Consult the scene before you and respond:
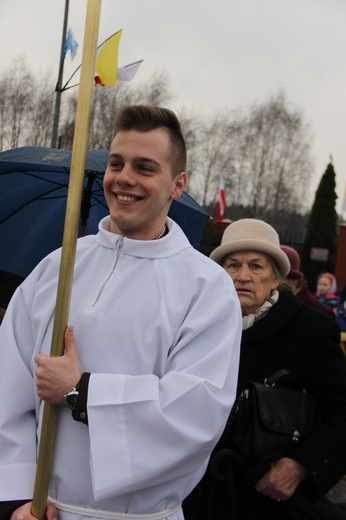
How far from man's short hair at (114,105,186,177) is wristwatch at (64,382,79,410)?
0.76 meters

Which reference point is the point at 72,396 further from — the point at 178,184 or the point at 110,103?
the point at 110,103

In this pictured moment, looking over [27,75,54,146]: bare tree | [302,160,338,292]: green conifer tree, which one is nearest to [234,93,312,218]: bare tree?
[302,160,338,292]: green conifer tree

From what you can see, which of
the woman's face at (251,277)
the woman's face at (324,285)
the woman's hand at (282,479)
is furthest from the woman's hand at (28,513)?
the woman's face at (324,285)

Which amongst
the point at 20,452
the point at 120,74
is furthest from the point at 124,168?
the point at 120,74

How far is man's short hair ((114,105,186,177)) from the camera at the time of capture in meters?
2.02

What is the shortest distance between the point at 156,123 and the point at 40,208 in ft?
8.49

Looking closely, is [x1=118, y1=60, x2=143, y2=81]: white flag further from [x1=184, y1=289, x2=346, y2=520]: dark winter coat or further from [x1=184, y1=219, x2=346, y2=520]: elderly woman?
[x1=184, y1=289, x2=346, y2=520]: dark winter coat

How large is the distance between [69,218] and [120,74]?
3919mm

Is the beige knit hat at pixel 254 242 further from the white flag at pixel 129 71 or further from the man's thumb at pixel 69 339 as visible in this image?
the white flag at pixel 129 71

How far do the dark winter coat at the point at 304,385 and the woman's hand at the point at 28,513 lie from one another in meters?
0.79

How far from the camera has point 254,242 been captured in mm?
2812

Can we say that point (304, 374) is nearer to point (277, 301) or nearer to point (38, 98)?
point (277, 301)

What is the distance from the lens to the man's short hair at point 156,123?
2.02 metres

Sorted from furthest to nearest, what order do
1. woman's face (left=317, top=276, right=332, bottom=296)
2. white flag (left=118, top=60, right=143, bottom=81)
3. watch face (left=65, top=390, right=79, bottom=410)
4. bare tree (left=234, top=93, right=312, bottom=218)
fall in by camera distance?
bare tree (left=234, top=93, right=312, bottom=218) < woman's face (left=317, top=276, right=332, bottom=296) < white flag (left=118, top=60, right=143, bottom=81) < watch face (left=65, top=390, right=79, bottom=410)
